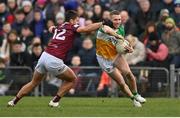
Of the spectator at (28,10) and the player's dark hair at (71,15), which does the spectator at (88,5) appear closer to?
the spectator at (28,10)

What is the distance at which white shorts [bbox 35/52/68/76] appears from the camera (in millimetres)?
15531

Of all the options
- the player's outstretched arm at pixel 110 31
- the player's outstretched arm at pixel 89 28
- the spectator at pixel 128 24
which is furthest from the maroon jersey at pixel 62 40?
the spectator at pixel 128 24

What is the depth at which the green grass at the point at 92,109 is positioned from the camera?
46.0 ft

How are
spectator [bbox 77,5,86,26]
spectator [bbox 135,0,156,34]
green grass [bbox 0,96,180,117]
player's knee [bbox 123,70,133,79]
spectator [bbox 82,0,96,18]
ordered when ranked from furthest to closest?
spectator [bbox 82,0,96,18] → spectator [bbox 77,5,86,26] → spectator [bbox 135,0,156,34] → player's knee [bbox 123,70,133,79] → green grass [bbox 0,96,180,117]

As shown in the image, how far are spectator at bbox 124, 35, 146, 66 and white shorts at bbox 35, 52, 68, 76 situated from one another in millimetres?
6576

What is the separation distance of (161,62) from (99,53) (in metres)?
5.50

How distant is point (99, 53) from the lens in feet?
54.8

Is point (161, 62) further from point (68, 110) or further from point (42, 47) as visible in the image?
point (68, 110)

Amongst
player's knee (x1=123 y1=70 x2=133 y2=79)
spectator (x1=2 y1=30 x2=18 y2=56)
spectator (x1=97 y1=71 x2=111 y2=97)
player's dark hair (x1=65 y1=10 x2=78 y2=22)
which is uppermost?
player's dark hair (x1=65 y1=10 x2=78 y2=22)

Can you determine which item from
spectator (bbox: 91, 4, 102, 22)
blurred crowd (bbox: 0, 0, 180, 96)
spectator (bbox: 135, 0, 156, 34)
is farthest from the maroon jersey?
spectator (bbox: 91, 4, 102, 22)

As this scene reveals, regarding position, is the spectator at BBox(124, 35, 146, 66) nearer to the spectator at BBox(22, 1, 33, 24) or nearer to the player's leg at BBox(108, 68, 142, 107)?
the spectator at BBox(22, 1, 33, 24)

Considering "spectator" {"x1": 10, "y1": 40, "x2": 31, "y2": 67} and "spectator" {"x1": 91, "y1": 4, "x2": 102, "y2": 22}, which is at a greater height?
"spectator" {"x1": 91, "y1": 4, "x2": 102, "y2": 22}

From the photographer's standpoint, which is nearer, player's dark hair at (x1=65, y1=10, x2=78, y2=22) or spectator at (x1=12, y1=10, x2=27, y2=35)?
player's dark hair at (x1=65, y1=10, x2=78, y2=22)

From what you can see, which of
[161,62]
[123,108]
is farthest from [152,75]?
[123,108]
